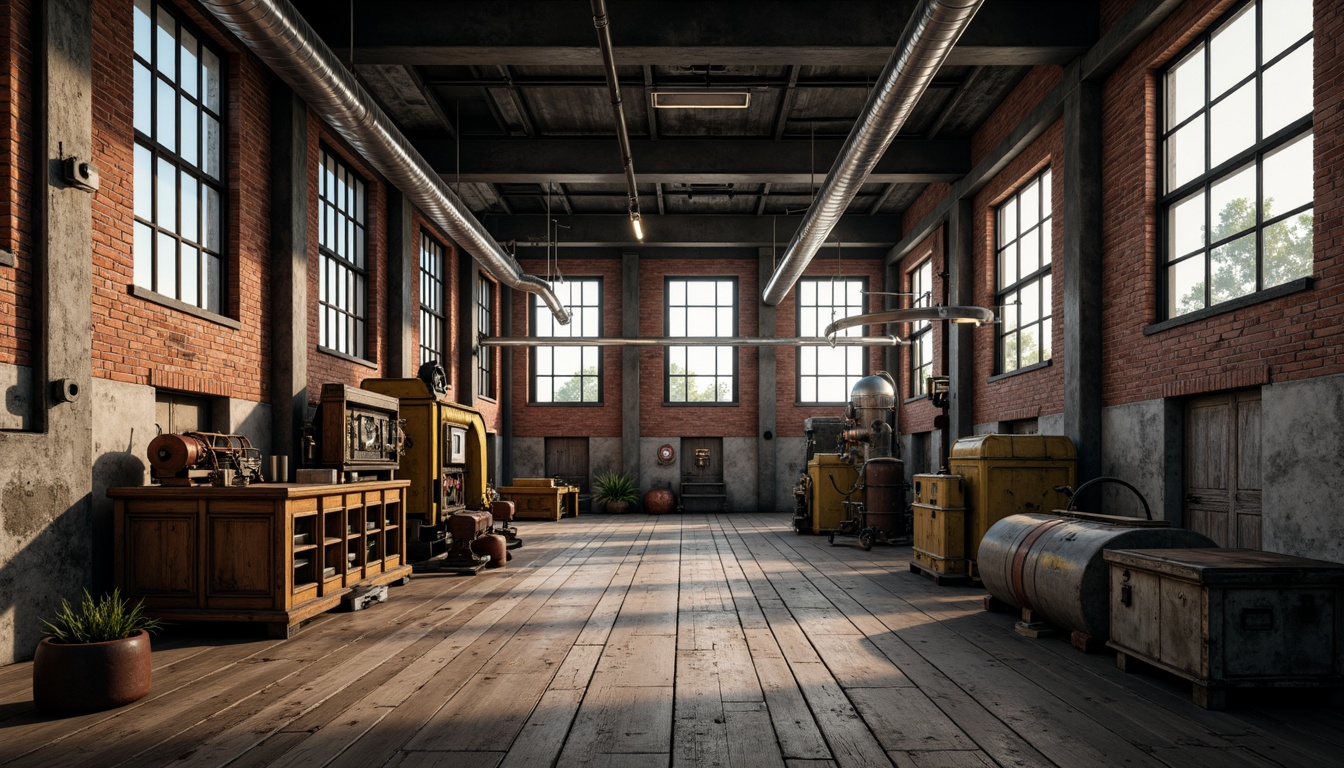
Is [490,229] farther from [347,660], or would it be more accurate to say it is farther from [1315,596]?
[1315,596]

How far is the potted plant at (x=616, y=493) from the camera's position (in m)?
18.4

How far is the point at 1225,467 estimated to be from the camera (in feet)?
23.6

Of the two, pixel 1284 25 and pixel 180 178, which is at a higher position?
pixel 1284 25

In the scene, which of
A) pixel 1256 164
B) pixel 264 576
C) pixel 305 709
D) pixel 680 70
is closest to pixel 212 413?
pixel 264 576

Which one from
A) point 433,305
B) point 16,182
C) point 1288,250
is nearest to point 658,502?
point 433,305

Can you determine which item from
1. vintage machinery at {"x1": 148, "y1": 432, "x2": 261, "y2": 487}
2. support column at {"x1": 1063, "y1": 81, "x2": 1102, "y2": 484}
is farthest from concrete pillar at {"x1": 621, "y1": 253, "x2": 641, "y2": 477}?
vintage machinery at {"x1": 148, "y1": 432, "x2": 261, "y2": 487}

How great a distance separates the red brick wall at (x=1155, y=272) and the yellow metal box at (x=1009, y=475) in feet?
3.22

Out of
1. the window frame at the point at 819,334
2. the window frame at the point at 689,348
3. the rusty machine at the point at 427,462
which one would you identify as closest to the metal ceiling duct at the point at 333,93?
the rusty machine at the point at 427,462

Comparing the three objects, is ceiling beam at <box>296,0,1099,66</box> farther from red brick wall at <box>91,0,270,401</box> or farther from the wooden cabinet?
the wooden cabinet

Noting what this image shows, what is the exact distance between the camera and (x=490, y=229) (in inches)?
674

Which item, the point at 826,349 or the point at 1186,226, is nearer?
the point at 1186,226

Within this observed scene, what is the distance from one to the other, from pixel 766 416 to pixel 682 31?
36.8ft

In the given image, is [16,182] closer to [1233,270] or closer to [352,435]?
[352,435]

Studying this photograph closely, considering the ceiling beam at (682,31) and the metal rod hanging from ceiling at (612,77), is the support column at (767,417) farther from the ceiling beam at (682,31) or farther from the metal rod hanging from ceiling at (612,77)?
the ceiling beam at (682,31)
